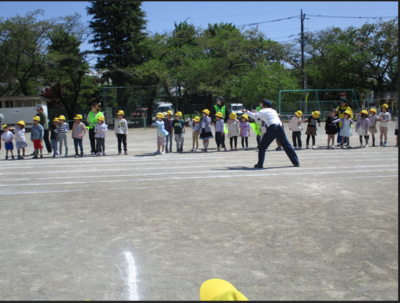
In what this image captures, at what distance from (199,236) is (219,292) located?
3.52 metres

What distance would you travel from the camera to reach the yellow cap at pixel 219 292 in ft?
4.65

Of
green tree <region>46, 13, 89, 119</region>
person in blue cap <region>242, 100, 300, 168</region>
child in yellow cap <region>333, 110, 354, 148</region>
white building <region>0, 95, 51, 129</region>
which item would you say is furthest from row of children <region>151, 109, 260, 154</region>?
Result: green tree <region>46, 13, 89, 119</region>

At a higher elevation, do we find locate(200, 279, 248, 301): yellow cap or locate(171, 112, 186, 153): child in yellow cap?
locate(171, 112, 186, 153): child in yellow cap

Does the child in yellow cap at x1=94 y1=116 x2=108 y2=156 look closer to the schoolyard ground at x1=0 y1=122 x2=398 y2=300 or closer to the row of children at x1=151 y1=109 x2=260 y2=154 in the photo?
the row of children at x1=151 y1=109 x2=260 y2=154

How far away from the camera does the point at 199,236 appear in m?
4.96

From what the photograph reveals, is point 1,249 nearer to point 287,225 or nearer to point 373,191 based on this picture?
point 287,225

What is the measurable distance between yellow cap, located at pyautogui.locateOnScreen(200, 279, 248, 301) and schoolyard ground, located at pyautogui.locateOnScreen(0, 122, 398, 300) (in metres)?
2.03

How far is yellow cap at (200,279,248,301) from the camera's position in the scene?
4.65ft

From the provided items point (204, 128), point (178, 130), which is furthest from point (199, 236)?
point (178, 130)

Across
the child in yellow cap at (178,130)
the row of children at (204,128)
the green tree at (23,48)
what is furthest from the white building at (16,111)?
the child in yellow cap at (178,130)

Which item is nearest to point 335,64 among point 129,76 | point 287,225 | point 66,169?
point 129,76

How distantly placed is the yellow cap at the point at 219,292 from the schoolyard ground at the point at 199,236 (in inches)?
79.7

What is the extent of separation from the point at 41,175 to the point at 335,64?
4264cm

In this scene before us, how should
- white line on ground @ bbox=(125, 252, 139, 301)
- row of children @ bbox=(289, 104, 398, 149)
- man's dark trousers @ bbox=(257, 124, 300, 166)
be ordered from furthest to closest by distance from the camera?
1. row of children @ bbox=(289, 104, 398, 149)
2. man's dark trousers @ bbox=(257, 124, 300, 166)
3. white line on ground @ bbox=(125, 252, 139, 301)
